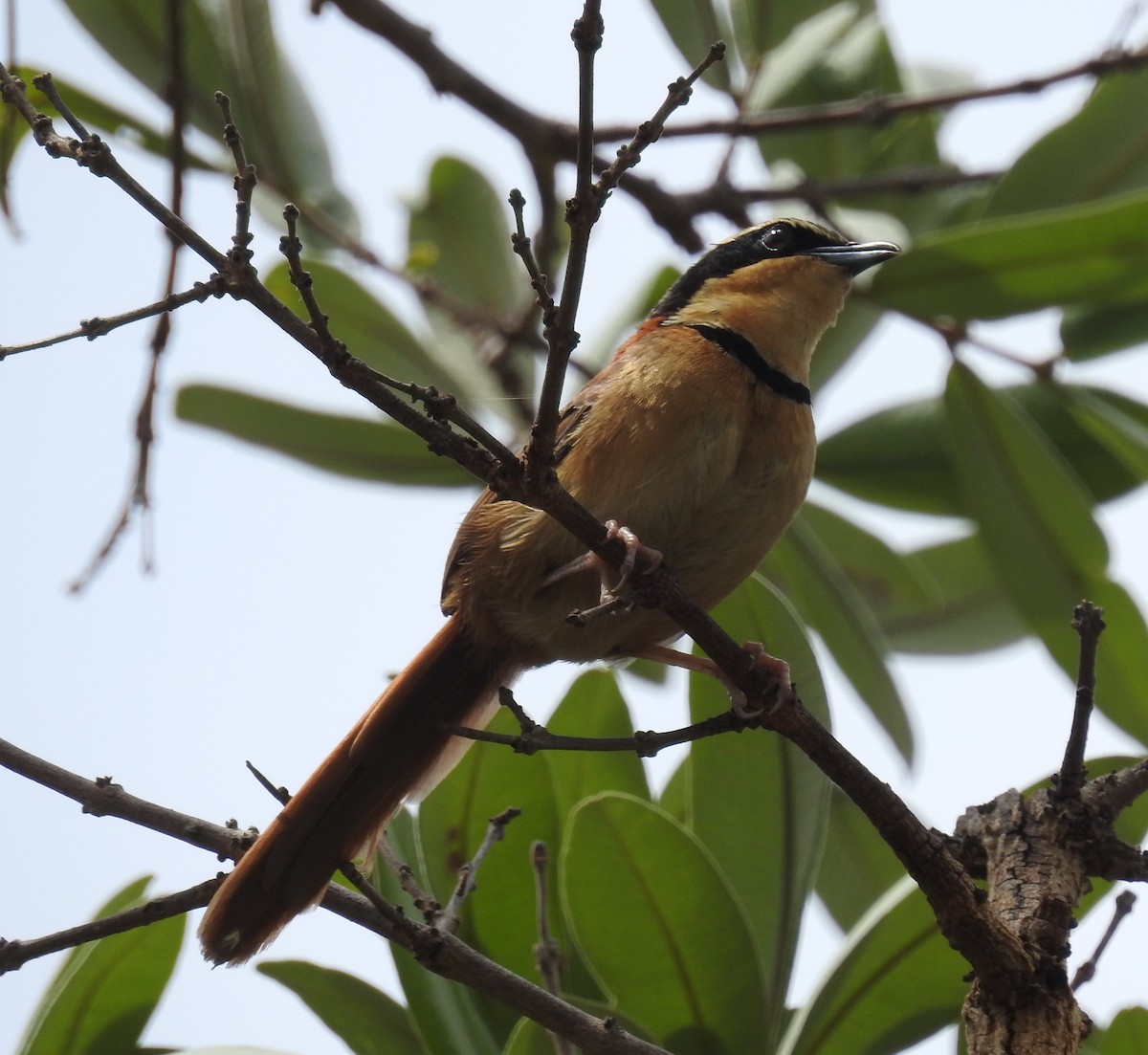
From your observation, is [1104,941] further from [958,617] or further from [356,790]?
[958,617]

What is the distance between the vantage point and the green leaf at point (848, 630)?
12.8 feet

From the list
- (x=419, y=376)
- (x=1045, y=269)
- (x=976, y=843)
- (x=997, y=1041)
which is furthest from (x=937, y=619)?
(x=997, y=1041)

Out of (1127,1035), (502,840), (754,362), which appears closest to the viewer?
(1127,1035)

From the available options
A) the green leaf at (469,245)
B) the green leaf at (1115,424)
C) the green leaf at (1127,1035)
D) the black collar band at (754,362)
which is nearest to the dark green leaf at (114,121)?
the green leaf at (469,245)

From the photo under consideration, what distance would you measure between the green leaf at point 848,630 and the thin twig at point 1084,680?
4.75 feet

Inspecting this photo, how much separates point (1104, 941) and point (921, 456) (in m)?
2.06

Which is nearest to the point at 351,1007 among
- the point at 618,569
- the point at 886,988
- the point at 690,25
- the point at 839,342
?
the point at 886,988

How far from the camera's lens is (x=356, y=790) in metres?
3.13

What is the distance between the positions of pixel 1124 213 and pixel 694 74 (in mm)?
1881

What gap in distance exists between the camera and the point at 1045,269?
3.75m

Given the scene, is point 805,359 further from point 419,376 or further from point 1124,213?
point 419,376

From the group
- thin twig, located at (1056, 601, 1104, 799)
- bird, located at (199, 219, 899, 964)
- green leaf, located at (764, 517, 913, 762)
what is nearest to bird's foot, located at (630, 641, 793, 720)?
bird, located at (199, 219, 899, 964)

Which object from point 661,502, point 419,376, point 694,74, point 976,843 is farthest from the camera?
point 419,376

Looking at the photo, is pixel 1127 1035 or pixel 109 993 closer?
pixel 1127 1035
